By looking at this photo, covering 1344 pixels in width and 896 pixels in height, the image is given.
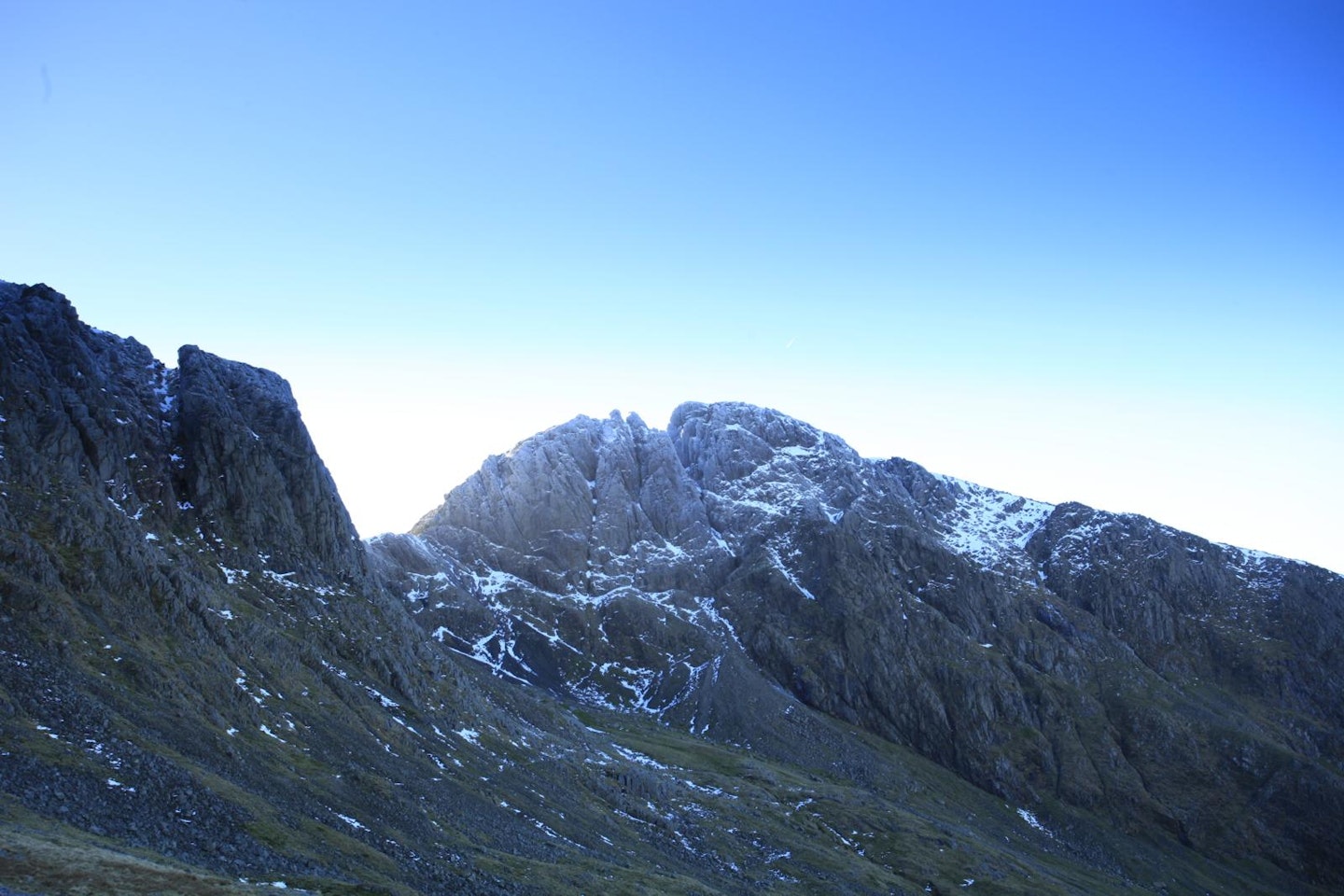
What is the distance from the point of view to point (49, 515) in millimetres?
83625

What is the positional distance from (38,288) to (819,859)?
13210 centimetres

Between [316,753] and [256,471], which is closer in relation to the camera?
[316,753]

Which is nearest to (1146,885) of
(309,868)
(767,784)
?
(767,784)

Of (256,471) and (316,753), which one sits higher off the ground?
(256,471)

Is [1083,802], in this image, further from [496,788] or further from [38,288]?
[38,288]

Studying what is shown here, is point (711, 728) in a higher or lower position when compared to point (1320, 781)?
lower

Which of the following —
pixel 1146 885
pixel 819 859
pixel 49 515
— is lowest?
pixel 1146 885

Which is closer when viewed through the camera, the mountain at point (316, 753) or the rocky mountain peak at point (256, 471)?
the mountain at point (316, 753)

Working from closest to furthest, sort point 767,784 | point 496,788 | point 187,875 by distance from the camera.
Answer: point 187,875, point 496,788, point 767,784

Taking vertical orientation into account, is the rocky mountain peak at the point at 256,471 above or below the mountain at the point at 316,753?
above

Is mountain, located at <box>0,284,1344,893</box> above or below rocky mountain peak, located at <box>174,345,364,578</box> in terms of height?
below

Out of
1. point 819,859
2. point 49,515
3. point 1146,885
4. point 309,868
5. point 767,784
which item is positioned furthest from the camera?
point 1146,885

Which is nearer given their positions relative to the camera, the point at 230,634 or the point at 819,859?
the point at 230,634

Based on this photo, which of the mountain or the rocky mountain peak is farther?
the rocky mountain peak
